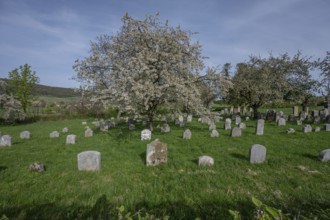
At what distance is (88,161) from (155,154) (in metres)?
2.41

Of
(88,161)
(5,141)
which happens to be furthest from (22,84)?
(88,161)

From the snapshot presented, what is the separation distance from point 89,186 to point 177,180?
2.49 metres

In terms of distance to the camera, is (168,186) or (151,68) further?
(151,68)

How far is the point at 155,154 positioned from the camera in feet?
24.6

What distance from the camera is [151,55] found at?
12.6 m

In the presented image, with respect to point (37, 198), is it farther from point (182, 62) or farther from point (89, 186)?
point (182, 62)

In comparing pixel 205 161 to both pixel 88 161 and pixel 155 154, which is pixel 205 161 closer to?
pixel 155 154

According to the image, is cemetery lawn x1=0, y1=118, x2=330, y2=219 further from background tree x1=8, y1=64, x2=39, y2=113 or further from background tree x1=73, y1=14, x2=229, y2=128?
background tree x1=8, y1=64, x2=39, y2=113

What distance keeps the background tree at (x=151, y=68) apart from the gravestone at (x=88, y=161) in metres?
5.31

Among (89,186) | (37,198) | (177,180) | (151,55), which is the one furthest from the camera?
(151,55)

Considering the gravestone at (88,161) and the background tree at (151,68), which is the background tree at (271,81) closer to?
the background tree at (151,68)

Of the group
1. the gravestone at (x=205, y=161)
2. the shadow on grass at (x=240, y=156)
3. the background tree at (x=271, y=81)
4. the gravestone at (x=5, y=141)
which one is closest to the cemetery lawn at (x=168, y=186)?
the shadow on grass at (x=240, y=156)

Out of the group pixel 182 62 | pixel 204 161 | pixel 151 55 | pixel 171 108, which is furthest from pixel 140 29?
pixel 204 161

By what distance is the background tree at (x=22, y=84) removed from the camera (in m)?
32.5
